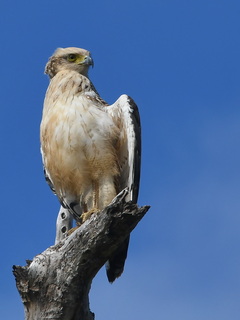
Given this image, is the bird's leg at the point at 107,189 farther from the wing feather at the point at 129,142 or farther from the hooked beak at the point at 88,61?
the hooked beak at the point at 88,61

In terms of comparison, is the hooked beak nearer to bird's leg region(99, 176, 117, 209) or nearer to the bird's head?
the bird's head

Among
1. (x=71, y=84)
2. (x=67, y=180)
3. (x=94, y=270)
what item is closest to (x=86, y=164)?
(x=67, y=180)

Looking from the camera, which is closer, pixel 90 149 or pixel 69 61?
pixel 90 149

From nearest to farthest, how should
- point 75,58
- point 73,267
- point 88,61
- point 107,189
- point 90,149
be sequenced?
point 73,267, point 90,149, point 107,189, point 88,61, point 75,58

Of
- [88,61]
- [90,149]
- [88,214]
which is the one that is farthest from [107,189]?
[88,61]

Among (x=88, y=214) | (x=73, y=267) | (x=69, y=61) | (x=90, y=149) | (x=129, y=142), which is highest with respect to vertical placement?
(x=69, y=61)

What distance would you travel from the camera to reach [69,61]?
10766mm

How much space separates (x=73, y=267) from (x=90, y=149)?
82.7 inches

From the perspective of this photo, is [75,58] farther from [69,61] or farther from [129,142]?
[129,142]

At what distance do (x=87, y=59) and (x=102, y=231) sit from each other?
344cm

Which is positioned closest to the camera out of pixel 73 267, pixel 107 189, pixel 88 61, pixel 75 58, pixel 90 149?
pixel 73 267

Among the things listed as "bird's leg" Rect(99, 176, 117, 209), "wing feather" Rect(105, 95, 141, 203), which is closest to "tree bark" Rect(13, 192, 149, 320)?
"bird's leg" Rect(99, 176, 117, 209)

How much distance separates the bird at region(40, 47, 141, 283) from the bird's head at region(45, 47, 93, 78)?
494 mm

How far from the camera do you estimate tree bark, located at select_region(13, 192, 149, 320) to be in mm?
7715
